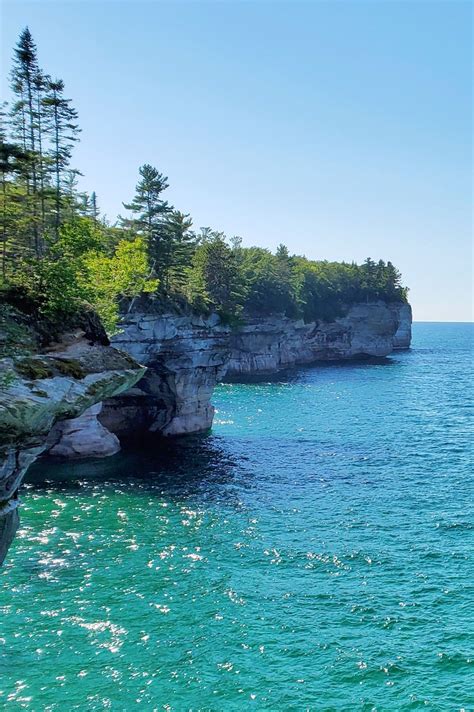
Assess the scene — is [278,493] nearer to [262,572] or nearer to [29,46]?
[262,572]

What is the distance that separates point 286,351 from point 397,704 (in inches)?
3659

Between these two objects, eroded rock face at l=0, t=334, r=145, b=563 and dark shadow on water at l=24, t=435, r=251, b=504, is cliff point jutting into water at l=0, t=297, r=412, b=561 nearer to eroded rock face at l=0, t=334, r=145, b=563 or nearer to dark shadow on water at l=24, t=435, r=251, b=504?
eroded rock face at l=0, t=334, r=145, b=563

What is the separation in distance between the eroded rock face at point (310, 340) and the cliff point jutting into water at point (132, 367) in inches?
9.4

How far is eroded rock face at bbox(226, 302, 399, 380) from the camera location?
9669 cm

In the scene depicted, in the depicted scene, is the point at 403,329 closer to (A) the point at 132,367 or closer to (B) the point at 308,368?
(B) the point at 308,368

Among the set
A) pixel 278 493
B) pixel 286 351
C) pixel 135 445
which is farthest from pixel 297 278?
pixel 278 493

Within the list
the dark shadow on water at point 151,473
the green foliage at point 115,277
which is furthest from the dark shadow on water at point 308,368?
the green foliage at point 115,277

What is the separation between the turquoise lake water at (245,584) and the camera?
17.0 m

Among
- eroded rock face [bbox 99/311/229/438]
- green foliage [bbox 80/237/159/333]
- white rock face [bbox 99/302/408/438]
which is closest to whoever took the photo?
green foliage [bbox 80/237/159/333]

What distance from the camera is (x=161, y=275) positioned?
54688 mm

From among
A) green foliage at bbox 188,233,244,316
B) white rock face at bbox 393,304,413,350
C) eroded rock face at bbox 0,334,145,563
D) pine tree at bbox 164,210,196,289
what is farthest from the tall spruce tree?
white rock face at bbox 393,304,413,350

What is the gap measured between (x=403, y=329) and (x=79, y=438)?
125m

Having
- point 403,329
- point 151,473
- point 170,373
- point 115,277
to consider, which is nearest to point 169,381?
point 170,373

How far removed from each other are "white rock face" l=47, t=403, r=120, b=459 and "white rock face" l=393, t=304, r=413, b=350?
359 feet
